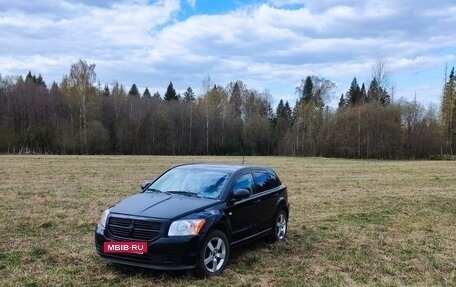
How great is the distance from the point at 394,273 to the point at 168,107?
77.0m

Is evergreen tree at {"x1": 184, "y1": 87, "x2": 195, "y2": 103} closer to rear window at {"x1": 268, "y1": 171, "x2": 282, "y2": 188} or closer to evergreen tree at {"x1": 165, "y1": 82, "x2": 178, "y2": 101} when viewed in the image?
evergreen tree at {"x1": 165, "y1": 82, "x2": 178, "y2": 101}

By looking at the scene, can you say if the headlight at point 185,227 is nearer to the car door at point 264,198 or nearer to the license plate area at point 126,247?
the license plate area at point 126,247

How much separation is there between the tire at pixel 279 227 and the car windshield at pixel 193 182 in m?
1.84

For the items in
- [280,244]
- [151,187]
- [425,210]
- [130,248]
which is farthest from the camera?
[425,210]

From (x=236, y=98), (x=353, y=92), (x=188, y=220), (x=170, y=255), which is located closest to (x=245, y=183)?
(x=188, y=220)

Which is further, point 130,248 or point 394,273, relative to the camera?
point 394,273

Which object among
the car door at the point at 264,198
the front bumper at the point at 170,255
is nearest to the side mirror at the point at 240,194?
the car door at the point at 264,198

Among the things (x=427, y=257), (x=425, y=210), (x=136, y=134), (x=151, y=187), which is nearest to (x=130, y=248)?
(x=151, y=187)

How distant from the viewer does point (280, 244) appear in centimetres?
937

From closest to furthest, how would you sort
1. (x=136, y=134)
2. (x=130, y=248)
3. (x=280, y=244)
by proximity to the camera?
(x=130, y=248)
(x=280, y=244)
(x=136, y=134)

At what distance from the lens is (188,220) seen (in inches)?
266

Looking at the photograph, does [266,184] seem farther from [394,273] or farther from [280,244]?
[394,273]

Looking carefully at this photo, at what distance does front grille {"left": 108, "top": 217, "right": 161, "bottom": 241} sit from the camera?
6602 mm

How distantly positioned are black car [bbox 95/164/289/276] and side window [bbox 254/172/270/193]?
0.03 m
